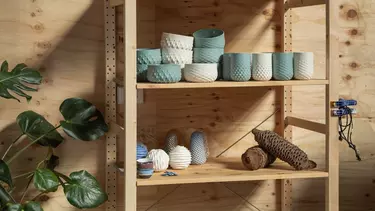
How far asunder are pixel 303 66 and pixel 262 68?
0.52 ft

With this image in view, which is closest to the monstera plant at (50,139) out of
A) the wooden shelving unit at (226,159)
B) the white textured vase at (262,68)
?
the wooden shelving unit at (226,159)

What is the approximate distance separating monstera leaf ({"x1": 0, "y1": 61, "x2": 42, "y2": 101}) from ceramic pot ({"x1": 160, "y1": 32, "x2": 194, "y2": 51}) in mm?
474

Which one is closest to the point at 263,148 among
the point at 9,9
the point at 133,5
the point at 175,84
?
the point at 175,84

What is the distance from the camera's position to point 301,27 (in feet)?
8.85

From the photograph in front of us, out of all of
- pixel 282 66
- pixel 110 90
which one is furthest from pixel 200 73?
pixel 110 90

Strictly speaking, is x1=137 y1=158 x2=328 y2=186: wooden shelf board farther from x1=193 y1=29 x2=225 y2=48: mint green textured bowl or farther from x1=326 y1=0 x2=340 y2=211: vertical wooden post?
x1=193 y1=29 x2=225 y2=48: mint green textured bowl

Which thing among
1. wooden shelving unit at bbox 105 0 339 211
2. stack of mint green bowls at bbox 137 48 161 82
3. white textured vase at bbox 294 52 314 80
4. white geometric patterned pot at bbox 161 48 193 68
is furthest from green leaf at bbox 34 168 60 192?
white textured vase at bbox 294 52 314 80

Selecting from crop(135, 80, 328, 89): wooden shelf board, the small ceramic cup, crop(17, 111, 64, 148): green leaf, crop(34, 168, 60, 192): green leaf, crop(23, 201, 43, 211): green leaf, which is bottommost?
crop(23, 201, 43, 211): green leaf

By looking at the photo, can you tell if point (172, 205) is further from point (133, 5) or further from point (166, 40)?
point (133, 5)

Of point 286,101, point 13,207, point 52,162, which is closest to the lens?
point 13,207

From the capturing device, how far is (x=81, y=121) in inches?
94.6

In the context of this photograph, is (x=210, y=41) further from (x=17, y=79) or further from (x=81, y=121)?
(x=17, y=79)

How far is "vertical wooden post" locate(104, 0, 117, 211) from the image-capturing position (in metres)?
2.53

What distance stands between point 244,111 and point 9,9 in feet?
3.41
